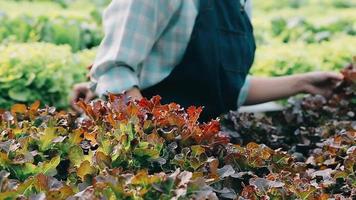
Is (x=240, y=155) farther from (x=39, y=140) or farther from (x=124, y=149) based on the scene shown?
(x=39, y=140)

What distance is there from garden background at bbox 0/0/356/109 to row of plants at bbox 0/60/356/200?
6.48ft

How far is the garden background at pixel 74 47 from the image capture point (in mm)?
4824

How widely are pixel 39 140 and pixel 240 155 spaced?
0.58 metres

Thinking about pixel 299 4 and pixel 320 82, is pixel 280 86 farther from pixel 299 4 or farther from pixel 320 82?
pixel 299 4

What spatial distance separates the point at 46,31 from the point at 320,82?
310 centimetres

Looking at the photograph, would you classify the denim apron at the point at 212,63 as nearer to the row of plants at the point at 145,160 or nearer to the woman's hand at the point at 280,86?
the woman's hand at the point at 280,86

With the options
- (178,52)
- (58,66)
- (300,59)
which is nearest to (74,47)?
(58,66)

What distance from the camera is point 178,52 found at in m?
3.29

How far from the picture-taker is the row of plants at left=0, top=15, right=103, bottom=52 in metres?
6.28

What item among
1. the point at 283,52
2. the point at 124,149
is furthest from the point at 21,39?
the point at 124,149

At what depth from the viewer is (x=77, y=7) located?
356 inches

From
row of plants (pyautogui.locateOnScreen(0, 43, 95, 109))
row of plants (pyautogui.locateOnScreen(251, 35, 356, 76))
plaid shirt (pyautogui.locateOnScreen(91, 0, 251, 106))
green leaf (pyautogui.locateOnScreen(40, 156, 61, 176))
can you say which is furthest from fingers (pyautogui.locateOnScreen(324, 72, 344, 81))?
green leaf (pyautogui.locateOnScreen(40, 156, 61, 176))

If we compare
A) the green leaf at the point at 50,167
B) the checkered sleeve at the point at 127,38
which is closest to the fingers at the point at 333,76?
the checkered sleeve at the point at 127,38

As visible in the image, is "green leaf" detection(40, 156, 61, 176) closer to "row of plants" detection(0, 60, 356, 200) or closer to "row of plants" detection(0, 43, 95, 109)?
"row of plants" detection(0, 60, 356, 200)
